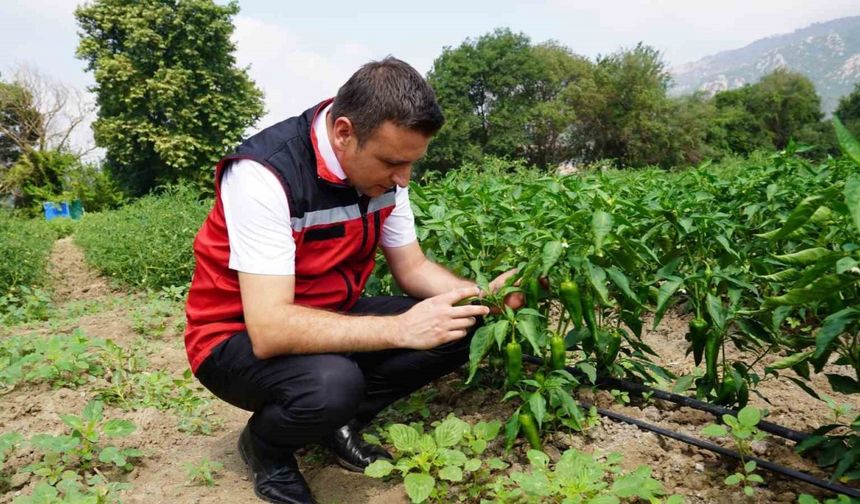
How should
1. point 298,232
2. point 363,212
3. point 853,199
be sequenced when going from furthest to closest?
point 363,212 < point 298,232 < point 853,199

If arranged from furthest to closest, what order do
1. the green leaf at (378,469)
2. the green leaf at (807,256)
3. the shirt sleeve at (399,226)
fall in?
the shirt sleeve at (399,226) → the green leaf at (378,469) → the green leaf at (807,256)

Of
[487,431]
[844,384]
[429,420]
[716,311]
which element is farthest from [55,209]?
[844,384]

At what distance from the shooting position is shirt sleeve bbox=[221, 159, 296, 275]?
6.61 ft

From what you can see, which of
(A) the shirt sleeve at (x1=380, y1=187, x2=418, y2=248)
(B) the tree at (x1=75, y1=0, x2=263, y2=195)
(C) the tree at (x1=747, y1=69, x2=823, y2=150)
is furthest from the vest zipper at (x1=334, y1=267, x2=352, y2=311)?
(C) the tree at (x1=747, y1=69, x2=823, y2=150)

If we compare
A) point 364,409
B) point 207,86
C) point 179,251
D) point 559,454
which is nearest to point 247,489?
point 364,409

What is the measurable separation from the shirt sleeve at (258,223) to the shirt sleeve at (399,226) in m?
0.55

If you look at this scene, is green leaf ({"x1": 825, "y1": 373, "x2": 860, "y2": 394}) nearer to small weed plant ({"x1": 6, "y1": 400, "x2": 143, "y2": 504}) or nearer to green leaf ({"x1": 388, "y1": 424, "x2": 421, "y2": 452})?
green leaf ({"x1": 388, "y1": 424, "x2": 421, "y2": 452})

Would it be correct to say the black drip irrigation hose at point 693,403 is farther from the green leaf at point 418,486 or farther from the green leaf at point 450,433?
the green leaf at point 418,486

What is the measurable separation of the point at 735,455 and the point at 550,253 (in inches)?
37.5

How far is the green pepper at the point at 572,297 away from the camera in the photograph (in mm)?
2045

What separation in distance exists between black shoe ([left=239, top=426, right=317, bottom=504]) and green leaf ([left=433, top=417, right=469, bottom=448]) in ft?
1.69

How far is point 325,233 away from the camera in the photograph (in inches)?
88.8

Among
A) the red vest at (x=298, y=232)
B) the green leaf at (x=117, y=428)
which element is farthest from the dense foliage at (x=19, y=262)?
the red vest at (x=298, y=232)

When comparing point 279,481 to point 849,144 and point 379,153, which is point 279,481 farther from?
point 849,144
